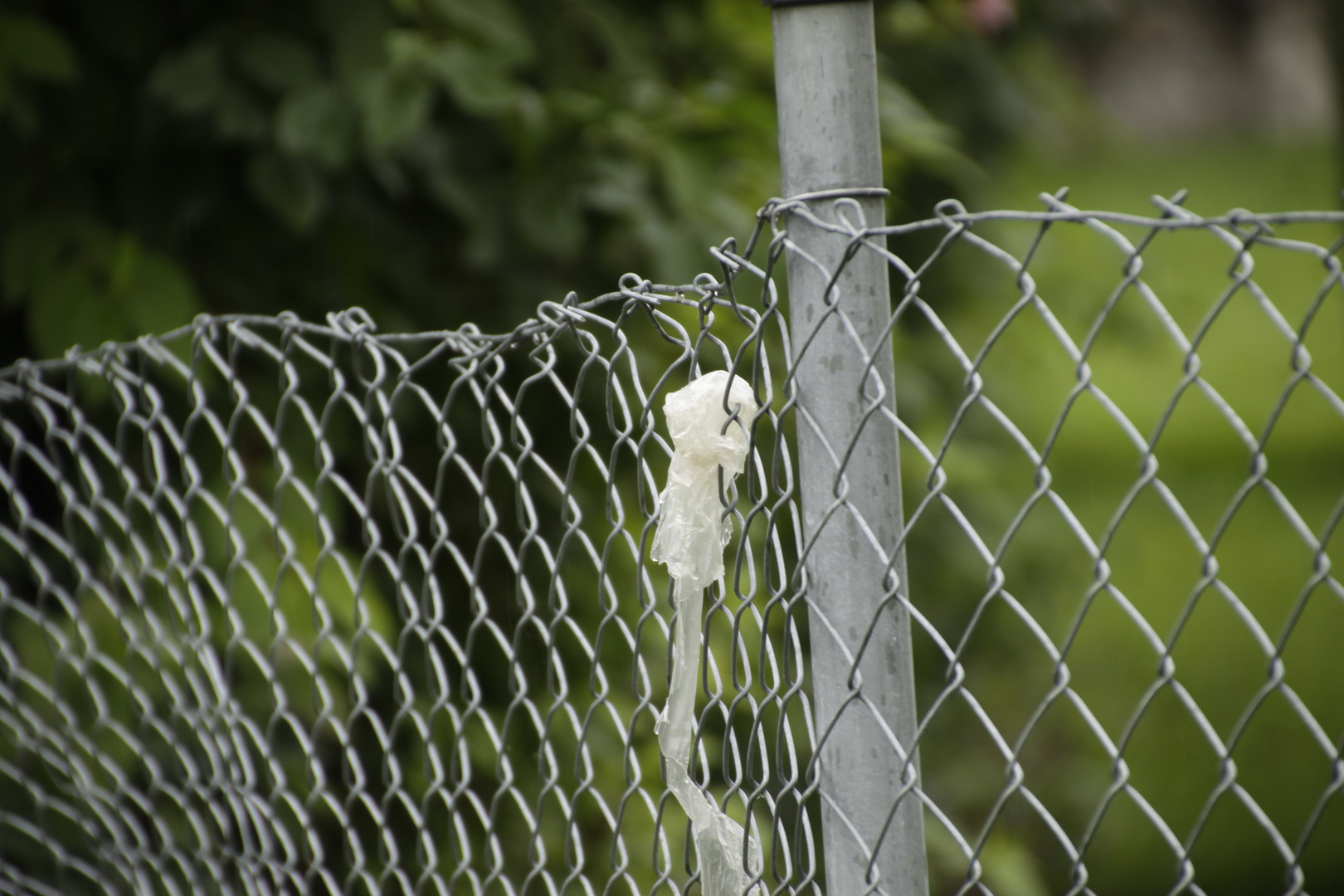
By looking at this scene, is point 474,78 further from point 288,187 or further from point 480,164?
point 288,187

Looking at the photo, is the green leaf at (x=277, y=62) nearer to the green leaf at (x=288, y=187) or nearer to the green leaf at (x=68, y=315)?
the green leaf at (x=288, y=187)

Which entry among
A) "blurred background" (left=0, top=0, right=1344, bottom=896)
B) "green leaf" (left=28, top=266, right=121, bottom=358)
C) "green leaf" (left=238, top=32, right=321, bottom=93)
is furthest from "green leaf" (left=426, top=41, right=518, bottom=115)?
"green leaf" (left=28, top=266, right=121, bottom=358)

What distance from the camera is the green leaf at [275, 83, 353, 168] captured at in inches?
87.4

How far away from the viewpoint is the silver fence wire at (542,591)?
104 centimetres

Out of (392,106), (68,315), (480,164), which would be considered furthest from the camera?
(480,164)

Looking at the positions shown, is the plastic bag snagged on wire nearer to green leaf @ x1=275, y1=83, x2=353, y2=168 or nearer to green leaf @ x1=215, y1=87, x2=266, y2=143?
green leaf @ x1=275, y1=83, x2=353, y2=168

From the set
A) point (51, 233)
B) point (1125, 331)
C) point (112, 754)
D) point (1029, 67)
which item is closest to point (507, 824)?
point (112, 754)

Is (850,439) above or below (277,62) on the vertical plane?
below

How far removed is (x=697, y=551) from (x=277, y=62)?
175 cm

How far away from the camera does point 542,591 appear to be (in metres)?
2.63

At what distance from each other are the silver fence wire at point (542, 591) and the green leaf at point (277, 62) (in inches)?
22.1

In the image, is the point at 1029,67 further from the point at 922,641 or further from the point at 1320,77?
the point at 1320,77

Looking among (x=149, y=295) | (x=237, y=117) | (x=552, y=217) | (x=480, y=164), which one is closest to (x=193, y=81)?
(x=237, y=117)

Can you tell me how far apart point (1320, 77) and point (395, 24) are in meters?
10.9
